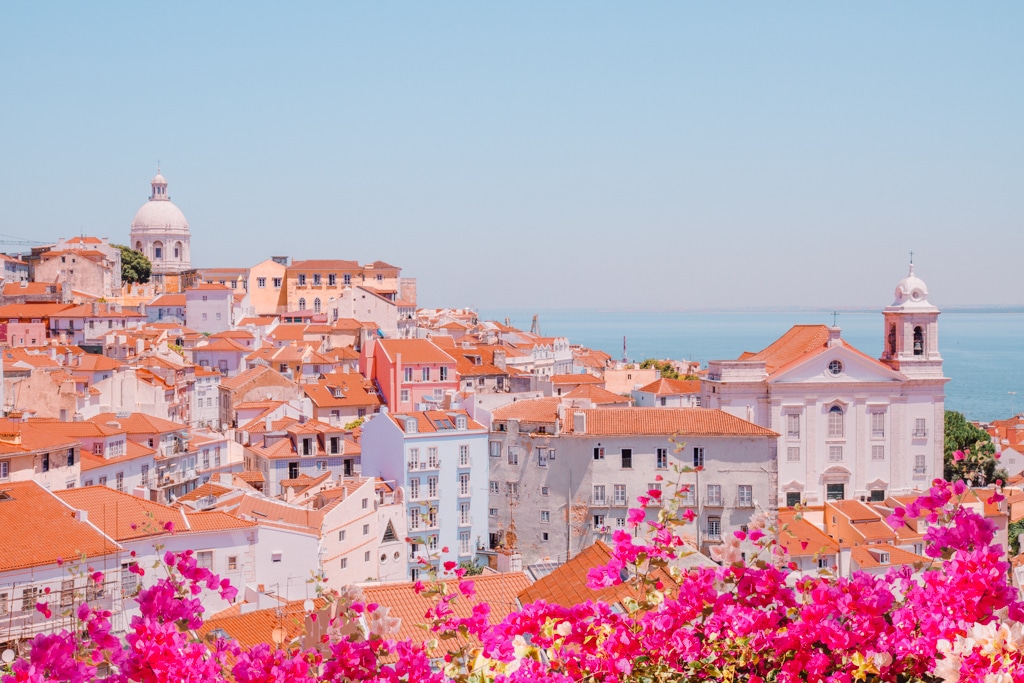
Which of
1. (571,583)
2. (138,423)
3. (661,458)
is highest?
(571,583)

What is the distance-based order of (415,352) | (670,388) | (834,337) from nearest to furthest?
(834,337)
(415,352)
(670,388)

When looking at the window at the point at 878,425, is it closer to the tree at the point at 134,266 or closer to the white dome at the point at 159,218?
the tree at the point at 134,266

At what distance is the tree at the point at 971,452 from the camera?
42906 mm

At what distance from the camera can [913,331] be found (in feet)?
135

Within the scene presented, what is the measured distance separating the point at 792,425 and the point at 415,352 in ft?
58.8

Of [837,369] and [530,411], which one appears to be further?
[837,369]

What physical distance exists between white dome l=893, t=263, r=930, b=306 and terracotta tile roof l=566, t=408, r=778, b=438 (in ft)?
37.6

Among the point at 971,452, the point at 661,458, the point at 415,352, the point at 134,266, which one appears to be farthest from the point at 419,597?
the point at 134,266

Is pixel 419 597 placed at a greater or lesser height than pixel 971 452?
greater

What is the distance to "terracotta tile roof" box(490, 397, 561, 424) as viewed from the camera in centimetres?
3406

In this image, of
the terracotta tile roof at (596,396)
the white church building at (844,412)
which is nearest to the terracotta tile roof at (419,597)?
the white church building at (844,412)

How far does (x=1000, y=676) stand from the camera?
11.6ft

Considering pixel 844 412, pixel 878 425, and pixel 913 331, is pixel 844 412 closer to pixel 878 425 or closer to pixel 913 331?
pixel 878 425

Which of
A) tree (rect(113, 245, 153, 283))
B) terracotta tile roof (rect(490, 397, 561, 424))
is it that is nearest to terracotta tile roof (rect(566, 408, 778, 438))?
terracotta tile roof (rect(490, 397, 561, 424))
